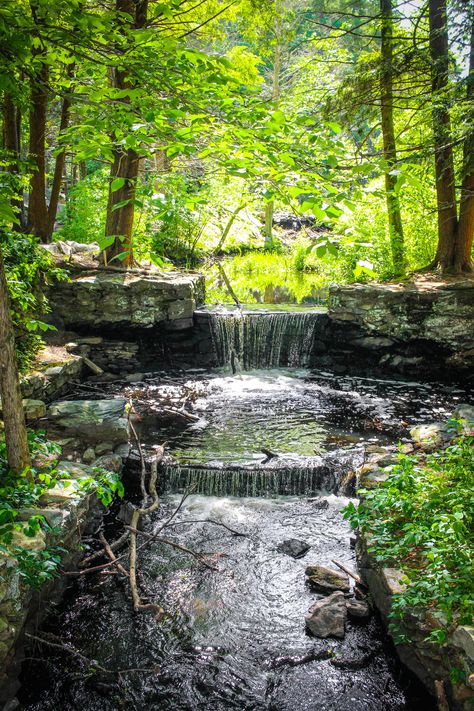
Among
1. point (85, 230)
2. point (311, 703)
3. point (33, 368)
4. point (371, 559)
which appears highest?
point (85, 230)

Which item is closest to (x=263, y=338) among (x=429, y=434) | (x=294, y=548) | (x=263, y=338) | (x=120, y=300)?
(x=263, y=338)

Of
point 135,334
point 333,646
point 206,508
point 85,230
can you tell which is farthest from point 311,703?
point 85,230

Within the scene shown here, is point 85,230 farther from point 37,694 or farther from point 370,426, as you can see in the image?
point 37,694

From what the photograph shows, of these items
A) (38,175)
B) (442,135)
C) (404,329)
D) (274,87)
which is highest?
(274,87)

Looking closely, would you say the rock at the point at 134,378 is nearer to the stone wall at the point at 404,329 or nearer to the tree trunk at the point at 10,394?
the stone wall at the point at 404,329

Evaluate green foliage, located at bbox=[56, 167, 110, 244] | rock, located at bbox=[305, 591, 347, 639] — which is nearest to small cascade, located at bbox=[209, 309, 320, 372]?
green foliage, located at bbox=[56, 167, 110, 244]

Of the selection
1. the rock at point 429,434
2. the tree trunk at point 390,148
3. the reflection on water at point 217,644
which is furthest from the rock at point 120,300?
the reflection on water at point 217,644

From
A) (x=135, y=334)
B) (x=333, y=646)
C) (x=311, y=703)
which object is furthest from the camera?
(x=135, y=334)

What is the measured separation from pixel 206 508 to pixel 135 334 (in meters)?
5.63

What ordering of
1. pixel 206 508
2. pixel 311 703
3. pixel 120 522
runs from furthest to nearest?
pixel 206 508 → pixel 120 522 → pixel 311 703

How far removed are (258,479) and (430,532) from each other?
296cm

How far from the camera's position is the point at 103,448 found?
644cm

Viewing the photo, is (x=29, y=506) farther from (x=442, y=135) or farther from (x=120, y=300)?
(x=442, y=135)

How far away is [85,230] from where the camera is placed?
14781mm
